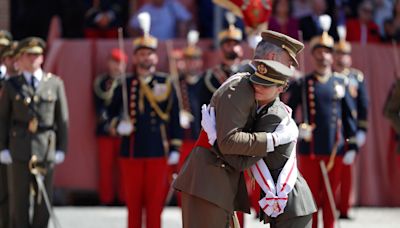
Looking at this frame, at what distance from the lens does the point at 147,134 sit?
396 inches

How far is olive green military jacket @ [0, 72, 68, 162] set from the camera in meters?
9.60

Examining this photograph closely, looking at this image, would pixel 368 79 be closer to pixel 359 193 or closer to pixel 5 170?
pixel 359 193

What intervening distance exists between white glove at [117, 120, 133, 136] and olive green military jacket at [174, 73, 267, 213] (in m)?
3.10

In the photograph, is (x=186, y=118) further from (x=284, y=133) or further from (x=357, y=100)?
(x=284, y=133)

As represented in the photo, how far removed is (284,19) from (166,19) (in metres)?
1.52

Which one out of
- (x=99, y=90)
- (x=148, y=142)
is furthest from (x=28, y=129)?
(x=99, y=90)

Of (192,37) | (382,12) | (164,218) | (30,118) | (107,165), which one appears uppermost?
(382,12)

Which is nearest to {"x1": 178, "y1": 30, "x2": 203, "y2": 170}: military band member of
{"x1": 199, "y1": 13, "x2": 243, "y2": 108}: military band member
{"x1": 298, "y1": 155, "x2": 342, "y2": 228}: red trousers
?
{"x1": 199, "y1": 13, "x2": 243, "y2": 108}: military band member

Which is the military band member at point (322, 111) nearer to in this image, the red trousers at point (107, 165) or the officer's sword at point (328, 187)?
the officer's sword at point (328, 187)

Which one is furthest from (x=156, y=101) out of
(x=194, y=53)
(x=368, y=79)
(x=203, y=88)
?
(x=368, y=79)

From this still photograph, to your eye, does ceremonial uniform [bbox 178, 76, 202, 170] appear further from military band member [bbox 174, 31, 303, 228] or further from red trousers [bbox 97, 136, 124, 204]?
military band member [bbox 174, 31, 303, 228]

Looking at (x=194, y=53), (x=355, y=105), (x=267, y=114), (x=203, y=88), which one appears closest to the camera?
(x=267, y=114)

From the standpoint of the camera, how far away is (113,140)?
13.3 metres

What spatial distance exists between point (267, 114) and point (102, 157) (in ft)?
22.6
